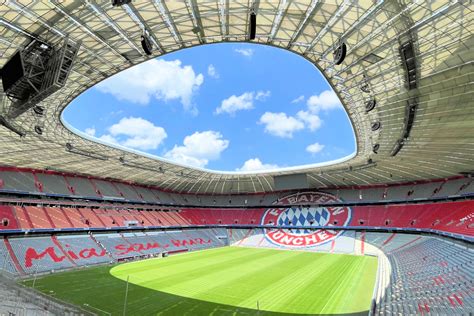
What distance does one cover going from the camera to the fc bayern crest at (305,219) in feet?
162

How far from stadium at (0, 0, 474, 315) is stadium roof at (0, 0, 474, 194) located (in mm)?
87

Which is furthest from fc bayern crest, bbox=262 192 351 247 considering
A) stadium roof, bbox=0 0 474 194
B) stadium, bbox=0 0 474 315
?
stadium roof, bbox=0 0 474 194

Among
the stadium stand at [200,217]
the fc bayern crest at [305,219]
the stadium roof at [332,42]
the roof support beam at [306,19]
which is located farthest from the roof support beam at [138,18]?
the fc bayern crest at [305,219]

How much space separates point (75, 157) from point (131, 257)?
1348 centimetres

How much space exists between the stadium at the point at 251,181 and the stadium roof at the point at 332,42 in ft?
0.28

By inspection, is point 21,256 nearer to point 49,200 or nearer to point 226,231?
point 49,200

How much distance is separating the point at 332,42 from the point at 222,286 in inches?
733

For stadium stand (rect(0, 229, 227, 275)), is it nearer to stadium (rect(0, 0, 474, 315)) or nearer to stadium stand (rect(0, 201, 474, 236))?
stadium (rect(0, 0, 474, 315))

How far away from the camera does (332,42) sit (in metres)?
15.2

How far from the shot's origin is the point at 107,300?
19016mm

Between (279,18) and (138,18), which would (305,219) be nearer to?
(279,18)

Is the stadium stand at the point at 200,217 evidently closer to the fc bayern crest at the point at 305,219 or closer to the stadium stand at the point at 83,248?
the stadium stand at the point at 83,248

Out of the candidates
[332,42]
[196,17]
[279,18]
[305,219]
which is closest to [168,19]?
[196,17]

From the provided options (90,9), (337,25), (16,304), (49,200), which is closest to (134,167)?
(49,200)
